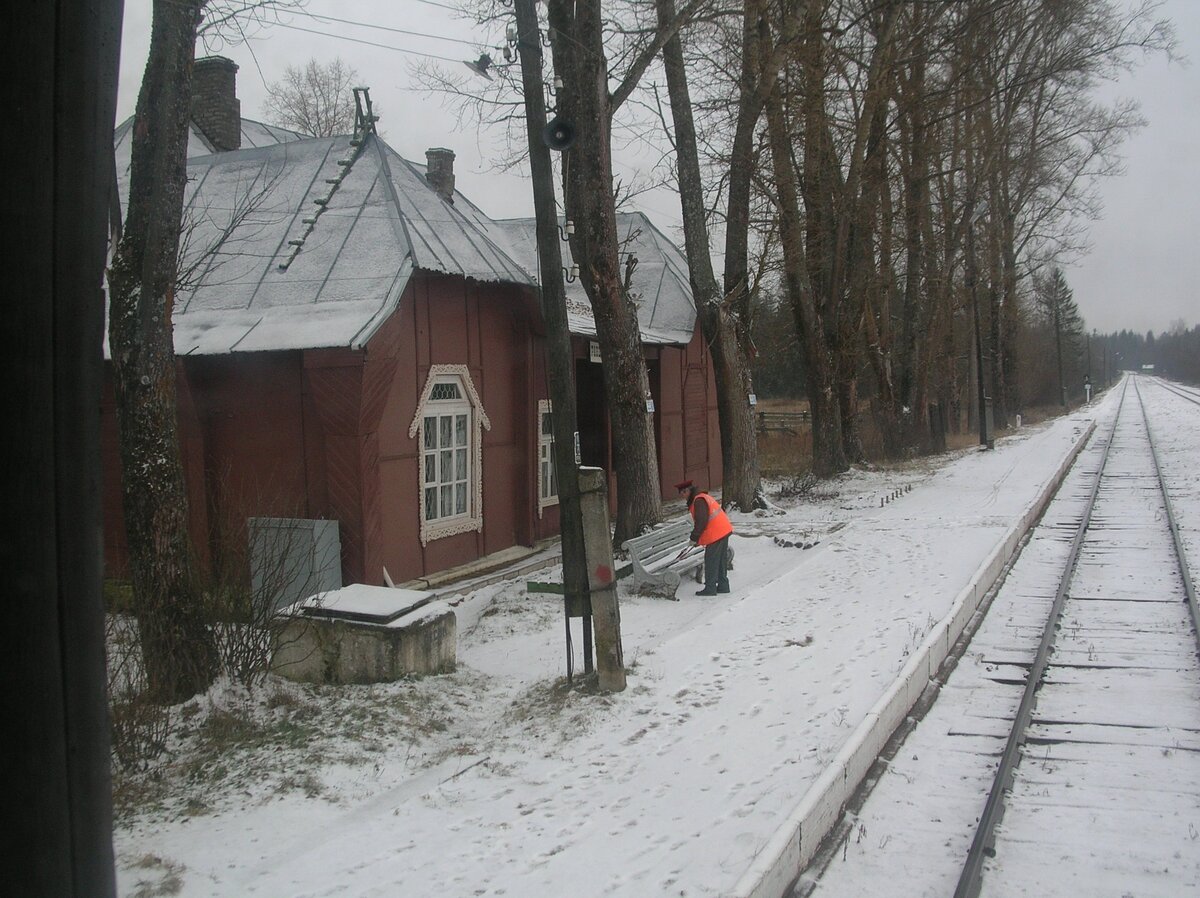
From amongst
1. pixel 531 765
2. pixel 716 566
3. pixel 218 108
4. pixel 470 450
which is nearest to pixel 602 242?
pixel 470 450

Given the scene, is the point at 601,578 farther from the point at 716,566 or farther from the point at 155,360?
the point at 716,566

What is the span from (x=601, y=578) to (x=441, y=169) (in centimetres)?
1157

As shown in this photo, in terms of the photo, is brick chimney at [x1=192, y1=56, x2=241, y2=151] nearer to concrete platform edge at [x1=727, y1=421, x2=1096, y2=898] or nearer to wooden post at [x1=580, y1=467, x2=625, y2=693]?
wooden post at [x1=580, y1=467, x2=625, y2=693]

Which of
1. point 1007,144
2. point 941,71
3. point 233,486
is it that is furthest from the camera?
point 1007,144

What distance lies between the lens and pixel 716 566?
36.7 feet

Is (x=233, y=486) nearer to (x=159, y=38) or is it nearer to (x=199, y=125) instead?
(x=159, y=38)

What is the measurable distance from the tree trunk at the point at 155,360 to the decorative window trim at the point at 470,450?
19.2 ft

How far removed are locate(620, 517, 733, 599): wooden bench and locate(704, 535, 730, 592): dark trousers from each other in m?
0.32

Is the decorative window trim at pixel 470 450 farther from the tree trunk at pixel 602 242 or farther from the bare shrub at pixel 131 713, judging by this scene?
the bare shrub at pixel 131 713

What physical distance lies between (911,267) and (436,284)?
18352mm

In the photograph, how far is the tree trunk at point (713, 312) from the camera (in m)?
15.6

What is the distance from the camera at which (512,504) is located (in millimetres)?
14961

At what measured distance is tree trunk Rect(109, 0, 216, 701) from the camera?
650cm

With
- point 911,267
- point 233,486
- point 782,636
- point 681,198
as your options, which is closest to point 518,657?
point 782,636
